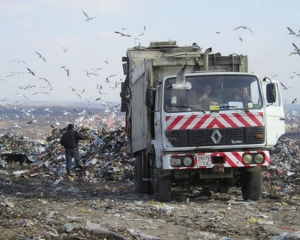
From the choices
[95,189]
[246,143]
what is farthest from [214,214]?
[95,189]

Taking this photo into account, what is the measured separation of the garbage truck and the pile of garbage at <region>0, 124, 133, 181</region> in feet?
17.5

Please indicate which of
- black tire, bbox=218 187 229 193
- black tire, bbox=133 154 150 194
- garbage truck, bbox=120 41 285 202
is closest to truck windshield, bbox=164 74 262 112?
garbage truck, bbox=120 41 285 202

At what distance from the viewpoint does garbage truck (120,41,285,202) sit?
9.73 meters

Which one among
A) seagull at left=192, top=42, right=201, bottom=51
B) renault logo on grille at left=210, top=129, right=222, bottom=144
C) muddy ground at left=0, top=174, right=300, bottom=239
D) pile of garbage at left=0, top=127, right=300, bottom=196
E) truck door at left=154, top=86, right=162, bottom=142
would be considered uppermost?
seagull at left=192, top=42, right=201, bottom=51

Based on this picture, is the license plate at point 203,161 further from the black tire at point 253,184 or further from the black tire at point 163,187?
the black tire at point 253,184

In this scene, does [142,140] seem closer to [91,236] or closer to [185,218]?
[185,218]

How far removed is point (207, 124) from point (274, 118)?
1.42 meters

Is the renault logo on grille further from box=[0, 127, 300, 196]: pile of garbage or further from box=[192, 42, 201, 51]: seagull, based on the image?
box=[192, 42, 201, 51]: seagull

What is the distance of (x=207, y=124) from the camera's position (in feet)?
31.9

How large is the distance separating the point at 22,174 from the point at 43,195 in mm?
5497

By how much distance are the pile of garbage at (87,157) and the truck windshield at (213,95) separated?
588 centimetres

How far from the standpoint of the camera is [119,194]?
40.6 ft

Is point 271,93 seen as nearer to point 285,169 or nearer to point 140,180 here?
point 140,180

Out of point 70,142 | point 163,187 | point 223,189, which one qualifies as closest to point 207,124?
point 163,187
